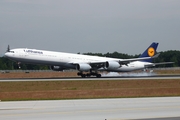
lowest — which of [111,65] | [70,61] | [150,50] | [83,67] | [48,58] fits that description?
[83,67]

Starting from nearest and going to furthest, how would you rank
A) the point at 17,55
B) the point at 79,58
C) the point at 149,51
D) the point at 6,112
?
1. the point at 6,112
2. the point at 17,55
3. the point at 79,58
4. the point at 149,51

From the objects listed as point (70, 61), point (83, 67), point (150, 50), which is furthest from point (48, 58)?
point (150, 50)

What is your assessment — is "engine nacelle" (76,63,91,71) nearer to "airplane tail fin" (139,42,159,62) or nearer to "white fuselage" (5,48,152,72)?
"white fuselage" (5,48,152,72)

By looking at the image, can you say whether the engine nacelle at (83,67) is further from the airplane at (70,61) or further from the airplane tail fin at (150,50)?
the airplane tail fin at (150,50)

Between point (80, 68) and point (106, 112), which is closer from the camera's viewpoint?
point (106, 112)

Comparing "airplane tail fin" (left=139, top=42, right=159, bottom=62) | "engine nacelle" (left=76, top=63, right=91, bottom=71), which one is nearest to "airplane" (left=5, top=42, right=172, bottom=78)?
"engine nacelle" (left=76, top=63, right=91, bottom=71)

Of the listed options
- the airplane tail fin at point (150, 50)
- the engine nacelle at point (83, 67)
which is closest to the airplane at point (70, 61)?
the engine nacelle at point (83, 67)

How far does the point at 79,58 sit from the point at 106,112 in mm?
40299

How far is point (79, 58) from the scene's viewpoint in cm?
5447

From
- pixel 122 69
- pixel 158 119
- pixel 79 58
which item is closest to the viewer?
pixel 158 119

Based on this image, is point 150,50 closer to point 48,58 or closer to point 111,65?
point 111,65

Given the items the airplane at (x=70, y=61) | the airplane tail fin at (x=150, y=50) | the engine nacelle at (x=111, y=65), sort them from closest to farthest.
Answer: the airplane at (x=70, y=61) < the engine nacelle at (x=111, y=65) < the airplane tail fin at (x=150, y=50)

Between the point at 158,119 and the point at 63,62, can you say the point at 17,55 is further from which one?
the point at 158,119

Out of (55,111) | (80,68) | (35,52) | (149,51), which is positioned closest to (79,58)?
(80,68)
